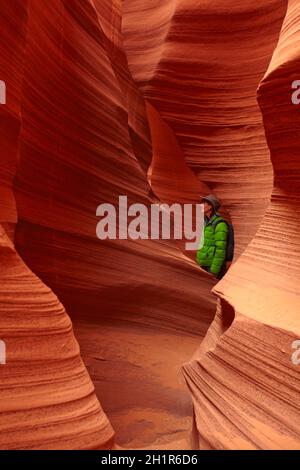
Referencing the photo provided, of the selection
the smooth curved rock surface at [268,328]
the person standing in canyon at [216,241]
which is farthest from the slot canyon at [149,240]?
the person standing in canyon at [216,241]

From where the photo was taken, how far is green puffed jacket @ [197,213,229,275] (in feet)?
15.4

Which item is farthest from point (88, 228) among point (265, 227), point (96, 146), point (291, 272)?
point (291, 272)

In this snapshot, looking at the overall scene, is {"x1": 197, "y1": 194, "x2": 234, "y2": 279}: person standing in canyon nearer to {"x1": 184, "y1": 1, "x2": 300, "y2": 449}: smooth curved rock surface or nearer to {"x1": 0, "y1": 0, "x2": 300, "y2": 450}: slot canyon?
{"x1": 0, "y1": 0, "x2": 300, "y2": 450}: slot canyon

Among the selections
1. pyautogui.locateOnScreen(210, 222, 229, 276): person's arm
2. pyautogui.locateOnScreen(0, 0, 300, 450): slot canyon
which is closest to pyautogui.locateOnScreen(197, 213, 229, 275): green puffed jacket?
pyautogui.locateOnScreen(210, 222, 229, 276): person's arm

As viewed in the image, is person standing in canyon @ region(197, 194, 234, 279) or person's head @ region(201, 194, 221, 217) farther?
person's head @ region(201, 194, 221, 217)

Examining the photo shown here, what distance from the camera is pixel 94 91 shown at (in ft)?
14.3

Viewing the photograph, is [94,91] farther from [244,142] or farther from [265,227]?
[265,227]

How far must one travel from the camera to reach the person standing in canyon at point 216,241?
470cm

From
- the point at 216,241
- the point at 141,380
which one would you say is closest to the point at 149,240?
the point at 216,241

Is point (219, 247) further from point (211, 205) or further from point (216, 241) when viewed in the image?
point (211, 205)

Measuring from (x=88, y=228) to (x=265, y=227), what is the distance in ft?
6.73

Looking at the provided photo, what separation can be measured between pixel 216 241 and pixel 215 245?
2.5 inches

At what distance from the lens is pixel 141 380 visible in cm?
362

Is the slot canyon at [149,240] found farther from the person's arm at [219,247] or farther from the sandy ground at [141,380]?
the person's arm at [219,247]
